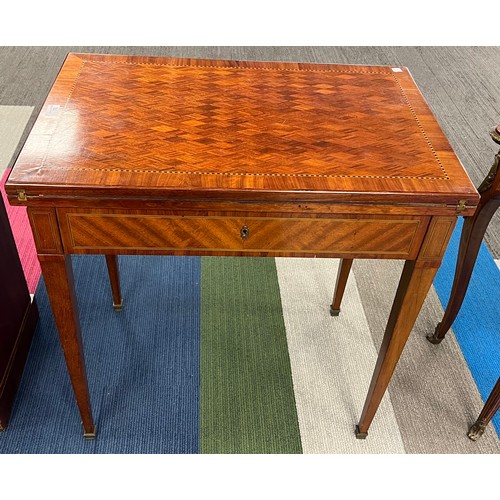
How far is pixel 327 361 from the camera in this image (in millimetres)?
1833

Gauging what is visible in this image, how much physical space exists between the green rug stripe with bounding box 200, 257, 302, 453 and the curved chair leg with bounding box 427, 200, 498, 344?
522 mm

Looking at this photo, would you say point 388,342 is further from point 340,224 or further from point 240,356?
point 240,356

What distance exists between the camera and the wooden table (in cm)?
112

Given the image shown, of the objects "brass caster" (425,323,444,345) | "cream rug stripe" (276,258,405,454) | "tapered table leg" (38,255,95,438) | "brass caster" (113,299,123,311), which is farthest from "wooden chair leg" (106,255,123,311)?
"brass caster" (425,323,444,345)

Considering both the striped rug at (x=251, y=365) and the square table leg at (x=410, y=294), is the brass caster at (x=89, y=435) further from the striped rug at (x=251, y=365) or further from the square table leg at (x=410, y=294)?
A: the square table leg at (x=410, y=294)

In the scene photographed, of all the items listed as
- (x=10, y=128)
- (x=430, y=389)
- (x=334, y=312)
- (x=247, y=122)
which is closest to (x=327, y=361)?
(x=334, y=312)

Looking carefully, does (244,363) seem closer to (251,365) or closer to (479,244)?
(251,365)

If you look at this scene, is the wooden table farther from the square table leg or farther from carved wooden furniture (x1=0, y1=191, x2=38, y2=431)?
carved wooden furniture (x1=0, y1=191, x2=38, y2=431)

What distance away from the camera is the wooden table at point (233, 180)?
3.68 feet

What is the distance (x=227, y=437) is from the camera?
5.26ft

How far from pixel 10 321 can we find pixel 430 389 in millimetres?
1264

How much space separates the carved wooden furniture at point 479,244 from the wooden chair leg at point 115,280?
106 cm

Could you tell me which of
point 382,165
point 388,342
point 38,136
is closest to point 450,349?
point 388,342

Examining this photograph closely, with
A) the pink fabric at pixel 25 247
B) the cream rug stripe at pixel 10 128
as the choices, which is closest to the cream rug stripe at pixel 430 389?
the pink fabric at pixel 25 247
